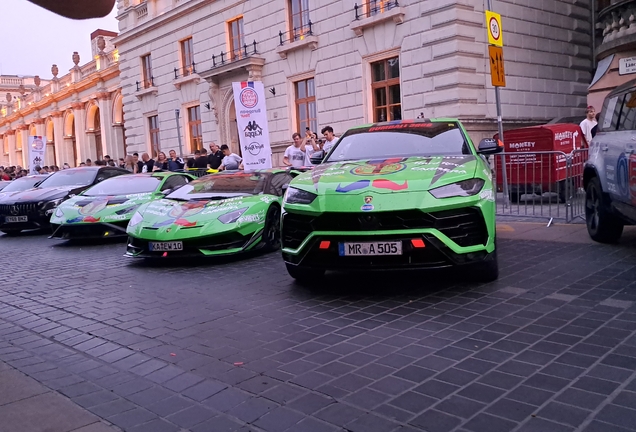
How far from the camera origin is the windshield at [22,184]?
15078 mm

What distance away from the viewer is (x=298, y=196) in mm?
5539

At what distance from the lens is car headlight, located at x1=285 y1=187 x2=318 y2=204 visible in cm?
536

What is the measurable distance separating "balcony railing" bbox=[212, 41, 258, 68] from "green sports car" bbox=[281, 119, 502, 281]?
1814cm

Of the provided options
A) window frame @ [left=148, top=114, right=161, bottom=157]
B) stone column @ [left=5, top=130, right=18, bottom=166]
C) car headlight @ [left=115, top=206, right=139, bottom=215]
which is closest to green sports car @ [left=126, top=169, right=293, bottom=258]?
car headlight @ [left=115, top=206, right=139, bottom=215]

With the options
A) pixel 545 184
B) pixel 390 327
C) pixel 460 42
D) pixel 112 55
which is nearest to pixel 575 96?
pixel 460 42

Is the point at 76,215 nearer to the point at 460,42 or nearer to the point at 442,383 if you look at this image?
the point at 442,383

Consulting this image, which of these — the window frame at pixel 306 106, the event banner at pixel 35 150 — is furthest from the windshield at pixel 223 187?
the event banner at pixel 35 150

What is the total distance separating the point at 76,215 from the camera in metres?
10.4

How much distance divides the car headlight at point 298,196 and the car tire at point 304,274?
0.65 meters

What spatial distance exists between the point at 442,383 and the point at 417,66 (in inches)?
588

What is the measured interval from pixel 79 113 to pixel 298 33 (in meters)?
26.5

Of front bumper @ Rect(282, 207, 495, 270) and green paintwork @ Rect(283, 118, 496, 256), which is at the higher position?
green paintwork @ Rect(283, 118, 496, 256)

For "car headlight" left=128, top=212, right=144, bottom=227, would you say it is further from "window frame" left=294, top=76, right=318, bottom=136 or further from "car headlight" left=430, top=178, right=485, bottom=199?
"window frame" left=294, top=76, right=318, bottom=136

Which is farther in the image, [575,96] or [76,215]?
[575,96]
